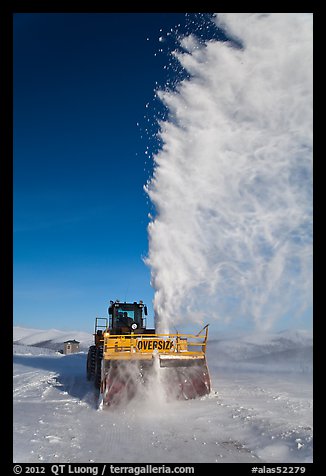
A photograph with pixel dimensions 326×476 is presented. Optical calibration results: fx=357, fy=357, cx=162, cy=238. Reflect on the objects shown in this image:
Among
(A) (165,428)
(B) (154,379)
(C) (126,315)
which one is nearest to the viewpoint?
(A) (165,428)

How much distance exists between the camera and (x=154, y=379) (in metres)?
10.5

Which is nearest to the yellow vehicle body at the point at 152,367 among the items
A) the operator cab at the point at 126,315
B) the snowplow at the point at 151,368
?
the snowplow at the point at 151,368

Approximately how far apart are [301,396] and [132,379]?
5537 millimetres

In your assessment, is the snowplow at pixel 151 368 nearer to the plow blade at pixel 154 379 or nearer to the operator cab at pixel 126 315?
the plow blade at pixel 154 379

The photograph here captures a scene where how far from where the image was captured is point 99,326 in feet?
47.5

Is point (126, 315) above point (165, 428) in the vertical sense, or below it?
above

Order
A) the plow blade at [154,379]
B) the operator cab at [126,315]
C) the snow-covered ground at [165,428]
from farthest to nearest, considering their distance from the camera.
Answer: the operator cab at [126,315]
the plow blade at [154,379]
the snow-covered ground at [165,428]

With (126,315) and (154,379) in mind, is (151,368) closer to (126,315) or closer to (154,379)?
(154,379)

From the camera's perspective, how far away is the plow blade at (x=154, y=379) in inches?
396

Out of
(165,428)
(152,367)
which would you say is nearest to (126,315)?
(152,367)

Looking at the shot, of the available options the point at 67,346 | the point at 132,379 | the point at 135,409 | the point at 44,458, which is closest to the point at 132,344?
the point at 132,379

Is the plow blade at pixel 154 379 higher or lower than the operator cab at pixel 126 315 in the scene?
lower

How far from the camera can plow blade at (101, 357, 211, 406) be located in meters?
10.1

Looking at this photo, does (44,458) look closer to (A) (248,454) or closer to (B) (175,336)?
(A) (248,454)
